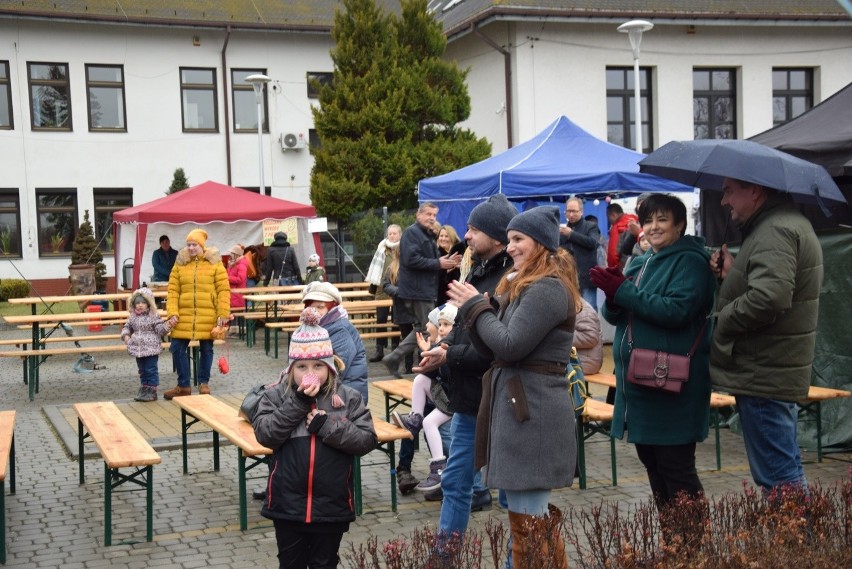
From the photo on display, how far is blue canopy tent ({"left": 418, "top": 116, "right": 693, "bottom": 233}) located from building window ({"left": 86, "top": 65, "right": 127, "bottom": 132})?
16719 millimetres

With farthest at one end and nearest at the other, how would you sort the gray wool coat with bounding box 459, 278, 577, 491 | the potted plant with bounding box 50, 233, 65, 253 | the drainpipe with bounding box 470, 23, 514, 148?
the potted plant with bounding box 50, 233, 65, 253 → the drainpipe with bounding box 470, 23, 514, 148 → the gray wool coat with bounding box 459, 278, 577, 491

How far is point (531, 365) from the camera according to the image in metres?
4.47

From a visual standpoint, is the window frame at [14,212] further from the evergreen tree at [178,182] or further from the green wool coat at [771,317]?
the green wool coat at [771,317]

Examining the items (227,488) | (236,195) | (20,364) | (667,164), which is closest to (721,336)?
(667,164)

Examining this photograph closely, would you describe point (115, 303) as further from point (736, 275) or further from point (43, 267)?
point (736, 275)

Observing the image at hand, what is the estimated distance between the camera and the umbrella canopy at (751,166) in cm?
490

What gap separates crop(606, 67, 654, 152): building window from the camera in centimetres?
2725

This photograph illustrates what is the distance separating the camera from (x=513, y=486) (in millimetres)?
4469

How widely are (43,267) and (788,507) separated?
2818 cm

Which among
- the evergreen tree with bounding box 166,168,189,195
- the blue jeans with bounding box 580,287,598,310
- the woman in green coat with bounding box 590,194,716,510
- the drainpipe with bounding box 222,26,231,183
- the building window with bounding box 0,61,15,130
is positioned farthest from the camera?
the drainpipe with bounding box 222,26,231,183

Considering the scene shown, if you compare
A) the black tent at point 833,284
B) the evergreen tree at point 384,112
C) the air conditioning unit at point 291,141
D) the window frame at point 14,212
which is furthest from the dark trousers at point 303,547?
the air conditioning unit at point 291,141

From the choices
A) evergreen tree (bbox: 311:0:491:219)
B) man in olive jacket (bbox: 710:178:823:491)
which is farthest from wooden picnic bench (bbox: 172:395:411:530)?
evergreen tree (bbox: 311:0:491:219)

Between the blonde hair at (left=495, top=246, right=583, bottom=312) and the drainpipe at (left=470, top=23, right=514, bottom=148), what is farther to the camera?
the drainpipe at (left=470, top=23, right=514, bottom=148)

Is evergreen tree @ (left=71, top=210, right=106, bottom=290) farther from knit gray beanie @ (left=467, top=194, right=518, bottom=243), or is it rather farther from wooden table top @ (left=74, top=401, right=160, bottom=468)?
knit gray beanie @ (left=467, top=194, right=518, bottom=243)
